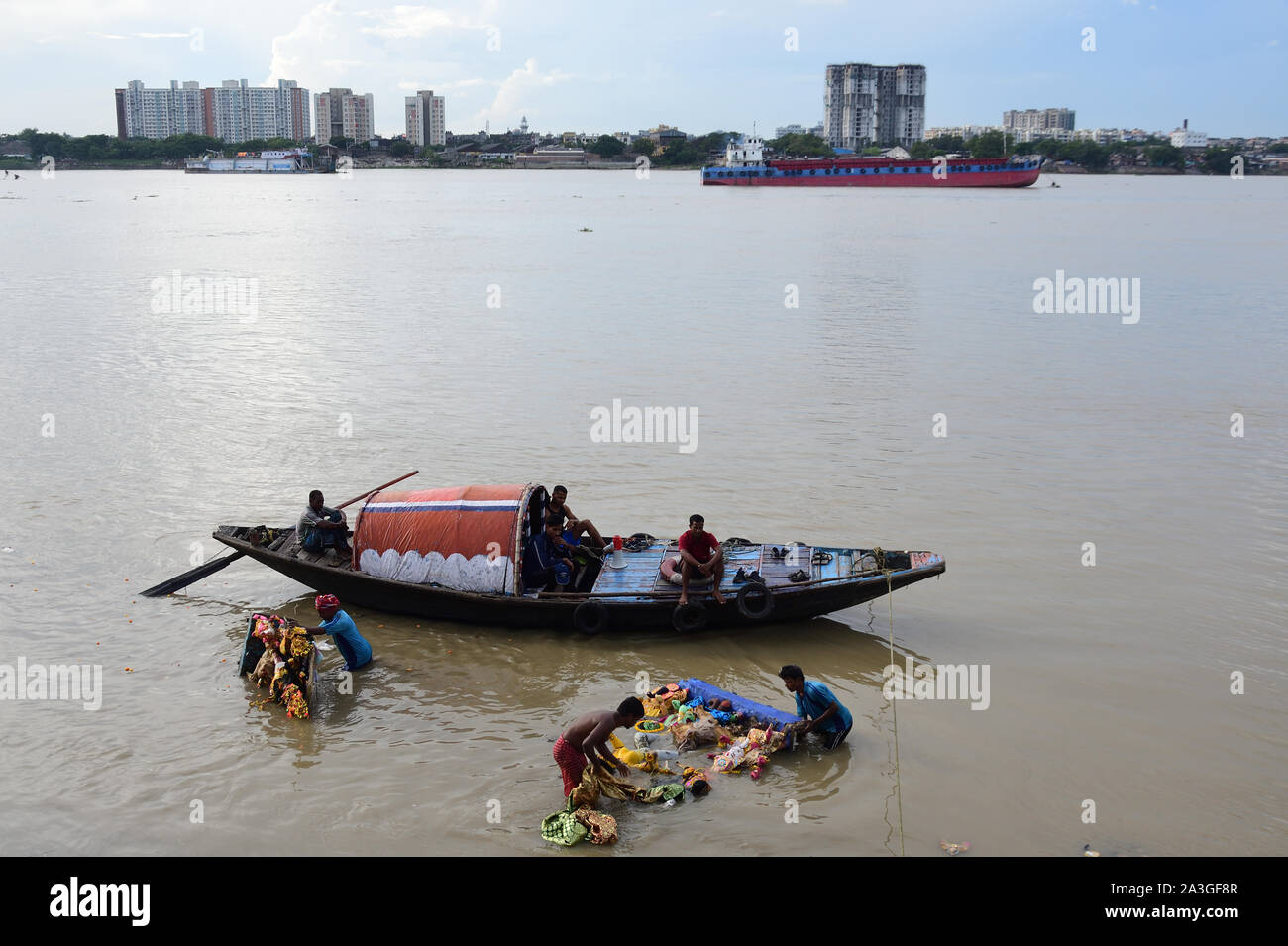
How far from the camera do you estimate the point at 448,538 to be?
11742 mm

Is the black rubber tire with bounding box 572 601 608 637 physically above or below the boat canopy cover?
below

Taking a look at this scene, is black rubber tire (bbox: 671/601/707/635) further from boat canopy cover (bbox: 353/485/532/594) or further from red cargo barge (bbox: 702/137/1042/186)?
red cargo barge (bbox: 702/137/1042/186)

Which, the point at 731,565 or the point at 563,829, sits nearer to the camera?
the point at 563,829

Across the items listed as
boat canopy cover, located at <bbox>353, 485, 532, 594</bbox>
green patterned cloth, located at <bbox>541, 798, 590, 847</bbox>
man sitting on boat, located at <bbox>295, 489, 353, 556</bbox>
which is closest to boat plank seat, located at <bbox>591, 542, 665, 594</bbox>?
boat canopy cover, located at <bbox>353, 485, 532, 594</bbox>

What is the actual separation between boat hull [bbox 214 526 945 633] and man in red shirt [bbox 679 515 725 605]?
14 centimetres

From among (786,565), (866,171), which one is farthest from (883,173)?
(786,565)

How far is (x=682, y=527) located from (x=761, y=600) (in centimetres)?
377

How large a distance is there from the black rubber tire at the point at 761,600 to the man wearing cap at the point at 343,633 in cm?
372

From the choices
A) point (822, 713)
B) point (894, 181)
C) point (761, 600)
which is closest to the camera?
point (822, 713)

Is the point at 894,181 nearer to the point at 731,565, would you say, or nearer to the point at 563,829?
the point at 731,565

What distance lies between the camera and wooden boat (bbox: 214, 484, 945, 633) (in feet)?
37.1

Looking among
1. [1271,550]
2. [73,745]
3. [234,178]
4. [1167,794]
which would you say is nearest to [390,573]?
[73,745]

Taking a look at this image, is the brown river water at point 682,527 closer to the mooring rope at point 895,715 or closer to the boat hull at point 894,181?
the mooring rope at point 895,715

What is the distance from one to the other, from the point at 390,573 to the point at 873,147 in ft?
625
